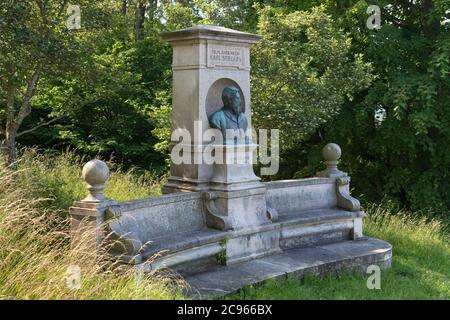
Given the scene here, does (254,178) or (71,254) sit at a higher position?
(254,178)

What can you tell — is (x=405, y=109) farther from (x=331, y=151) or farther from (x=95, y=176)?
(x=95, y=176)

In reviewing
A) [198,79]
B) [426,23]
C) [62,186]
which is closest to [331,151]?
[198,79]

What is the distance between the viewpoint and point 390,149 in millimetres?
14234

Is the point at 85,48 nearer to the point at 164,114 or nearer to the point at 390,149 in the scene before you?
the point at 164,114

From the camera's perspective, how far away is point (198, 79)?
6875mm

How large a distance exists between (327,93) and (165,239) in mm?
6307

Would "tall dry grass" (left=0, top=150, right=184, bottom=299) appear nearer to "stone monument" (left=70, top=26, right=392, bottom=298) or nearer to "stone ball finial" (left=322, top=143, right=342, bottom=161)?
"stone monument" (left=70, top=26, right=392, bottom=298)

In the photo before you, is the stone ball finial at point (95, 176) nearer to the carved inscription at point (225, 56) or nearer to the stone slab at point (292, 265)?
the stone slab at point (292, 265)

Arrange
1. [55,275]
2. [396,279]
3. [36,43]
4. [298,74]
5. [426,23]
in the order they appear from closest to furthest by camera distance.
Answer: [55,275]
[396,279]
[36,43]
[298,74]
[426,23]

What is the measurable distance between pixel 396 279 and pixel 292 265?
1497mm

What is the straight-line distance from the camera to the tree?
8.15 metres

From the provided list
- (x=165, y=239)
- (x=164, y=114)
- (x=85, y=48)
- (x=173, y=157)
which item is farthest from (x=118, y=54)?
(x=165, y=239)

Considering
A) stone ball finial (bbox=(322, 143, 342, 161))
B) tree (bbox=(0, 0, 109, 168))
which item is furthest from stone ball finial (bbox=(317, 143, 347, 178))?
tree (bbox=(0, 0, 109, 168))

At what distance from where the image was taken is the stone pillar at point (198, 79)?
6.88 m
